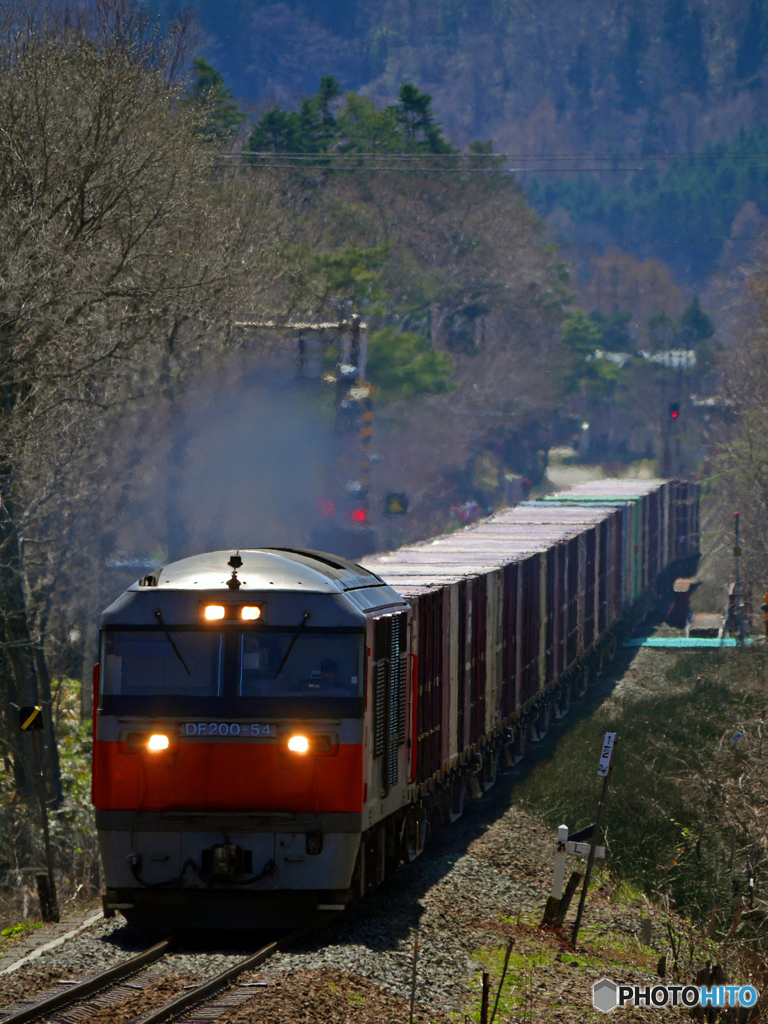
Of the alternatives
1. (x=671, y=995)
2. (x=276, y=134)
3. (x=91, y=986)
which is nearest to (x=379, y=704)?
(x=671, y=995)

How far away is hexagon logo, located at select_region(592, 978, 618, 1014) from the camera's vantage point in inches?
388

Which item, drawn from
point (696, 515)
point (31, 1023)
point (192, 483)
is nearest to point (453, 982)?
point (31, 1023)

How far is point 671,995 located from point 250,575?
4816 millimetres

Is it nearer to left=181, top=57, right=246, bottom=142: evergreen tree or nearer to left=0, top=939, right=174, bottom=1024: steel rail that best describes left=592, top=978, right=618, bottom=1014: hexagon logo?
left=0, top=939, right=174, bottom=1024: steel rail

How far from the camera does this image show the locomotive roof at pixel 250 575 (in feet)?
36.1

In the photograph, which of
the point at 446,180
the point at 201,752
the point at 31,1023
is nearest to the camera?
the point at 31,1023

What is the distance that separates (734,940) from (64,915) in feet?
22.0

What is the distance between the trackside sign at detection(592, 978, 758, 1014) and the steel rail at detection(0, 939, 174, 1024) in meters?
3.43

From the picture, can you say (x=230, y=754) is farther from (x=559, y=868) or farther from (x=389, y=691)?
(x=559, y=868)

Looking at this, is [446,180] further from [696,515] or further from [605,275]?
[605,275]

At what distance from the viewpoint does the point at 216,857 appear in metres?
10.6

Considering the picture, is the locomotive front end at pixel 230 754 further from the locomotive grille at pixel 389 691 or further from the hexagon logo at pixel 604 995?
the hexagon logo at pixel 604 995

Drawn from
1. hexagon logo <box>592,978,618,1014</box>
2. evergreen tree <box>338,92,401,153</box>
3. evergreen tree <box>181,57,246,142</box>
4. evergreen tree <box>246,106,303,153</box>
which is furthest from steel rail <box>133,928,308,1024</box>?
evergreen tree <box>338,92,401,153</box>

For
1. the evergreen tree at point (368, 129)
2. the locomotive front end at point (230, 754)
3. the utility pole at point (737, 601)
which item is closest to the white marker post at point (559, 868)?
the locomotive front end at point (230, 754)
